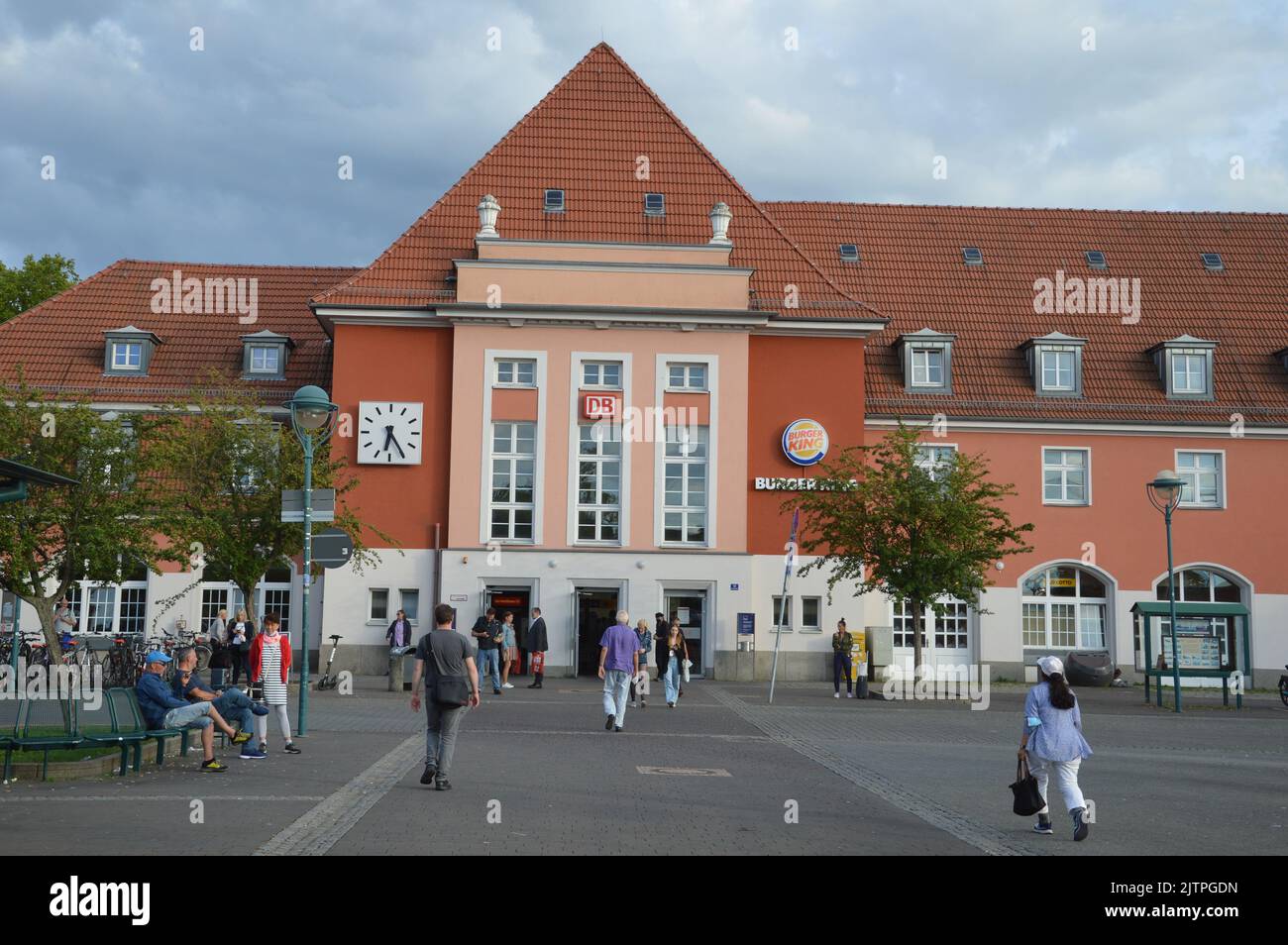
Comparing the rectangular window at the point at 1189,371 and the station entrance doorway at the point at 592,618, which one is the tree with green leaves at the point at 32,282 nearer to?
the station entrance doorway at the point at 592,618

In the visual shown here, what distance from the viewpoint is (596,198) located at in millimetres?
39312

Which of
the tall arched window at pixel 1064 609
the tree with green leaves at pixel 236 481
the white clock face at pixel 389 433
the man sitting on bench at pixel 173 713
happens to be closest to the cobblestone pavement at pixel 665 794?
the man sitting on bench at pixel 173 713

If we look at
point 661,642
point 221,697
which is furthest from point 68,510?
point 661,642

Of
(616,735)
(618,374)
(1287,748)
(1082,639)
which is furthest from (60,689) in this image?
(1082,639)

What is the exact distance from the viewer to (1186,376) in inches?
1624

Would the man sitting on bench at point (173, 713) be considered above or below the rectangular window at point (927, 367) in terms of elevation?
below

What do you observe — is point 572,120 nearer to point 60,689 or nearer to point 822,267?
point 822,267

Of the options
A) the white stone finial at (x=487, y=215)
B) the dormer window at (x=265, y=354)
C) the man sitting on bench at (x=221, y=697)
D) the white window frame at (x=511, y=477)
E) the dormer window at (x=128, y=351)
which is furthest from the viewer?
the dormer window at (x=265, y=354)

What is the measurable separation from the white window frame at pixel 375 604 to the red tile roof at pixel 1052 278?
15107 mm

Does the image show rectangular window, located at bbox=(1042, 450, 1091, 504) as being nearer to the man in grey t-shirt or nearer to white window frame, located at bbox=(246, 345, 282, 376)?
white window frame, located at bbox=(246, 345, 282, 376)

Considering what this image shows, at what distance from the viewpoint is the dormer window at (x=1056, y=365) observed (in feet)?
134

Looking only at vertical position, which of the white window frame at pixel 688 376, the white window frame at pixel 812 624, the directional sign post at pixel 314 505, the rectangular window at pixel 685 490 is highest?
the white window frame at pixel 688 376

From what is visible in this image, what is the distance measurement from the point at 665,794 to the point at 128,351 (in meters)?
32.8

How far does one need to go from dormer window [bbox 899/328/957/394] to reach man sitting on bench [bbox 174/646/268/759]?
28204 mm
